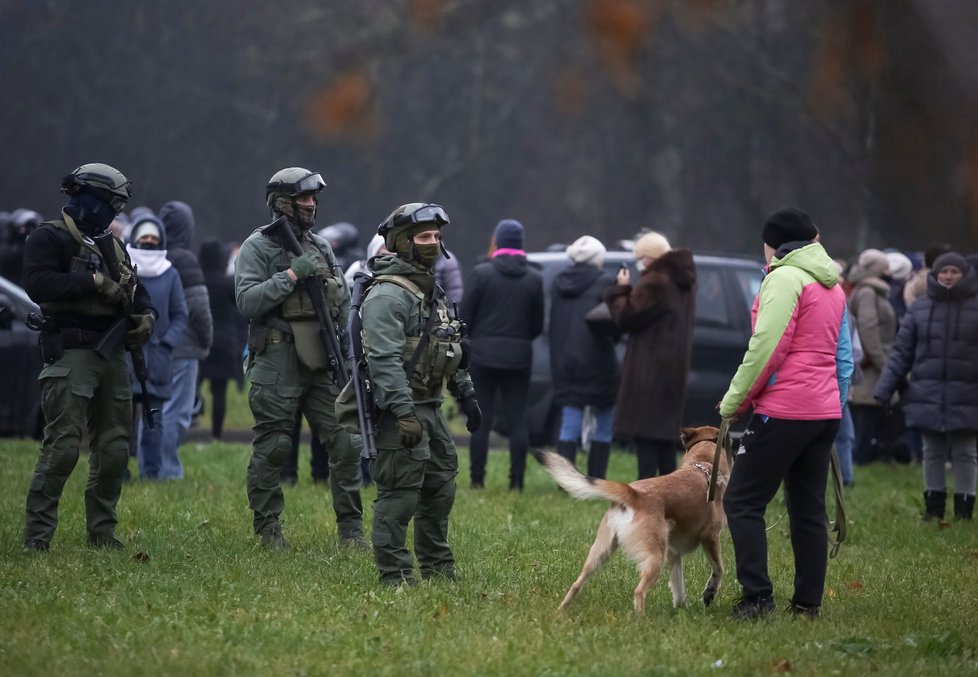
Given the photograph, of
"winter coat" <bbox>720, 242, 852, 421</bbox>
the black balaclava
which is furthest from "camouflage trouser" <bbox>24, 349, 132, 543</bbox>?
"winter coat" <bbox>720, 242, 852, 421</bbox>

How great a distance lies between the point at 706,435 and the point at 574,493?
4.30 feet

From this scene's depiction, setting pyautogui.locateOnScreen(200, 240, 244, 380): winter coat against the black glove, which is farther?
pyautogui.locateOnScreen(200, 240, 244, 380): winter coat

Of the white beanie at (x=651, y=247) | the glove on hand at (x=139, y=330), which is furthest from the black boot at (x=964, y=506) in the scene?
the glove on hand at (x=139, y=330)

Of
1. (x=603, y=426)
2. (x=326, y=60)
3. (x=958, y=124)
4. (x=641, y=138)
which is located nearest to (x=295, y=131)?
(x=326, y=60)

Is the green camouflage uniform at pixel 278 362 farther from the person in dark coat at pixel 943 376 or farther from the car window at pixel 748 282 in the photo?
the car window at pixel 748 282

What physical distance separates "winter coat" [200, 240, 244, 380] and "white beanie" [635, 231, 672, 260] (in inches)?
182

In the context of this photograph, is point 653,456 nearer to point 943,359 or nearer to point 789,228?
point 943,359

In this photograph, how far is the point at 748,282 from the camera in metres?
13.1

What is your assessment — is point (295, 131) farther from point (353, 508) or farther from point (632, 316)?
point (353, 508)

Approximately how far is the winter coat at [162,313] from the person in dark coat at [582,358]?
9.79 feet

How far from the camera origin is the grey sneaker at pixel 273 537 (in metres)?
7.76

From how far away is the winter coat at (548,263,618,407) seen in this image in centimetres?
1086

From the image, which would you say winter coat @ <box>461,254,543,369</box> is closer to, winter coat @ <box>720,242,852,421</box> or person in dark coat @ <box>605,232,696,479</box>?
person in dark coat @ <box>605,232,696,479</box>

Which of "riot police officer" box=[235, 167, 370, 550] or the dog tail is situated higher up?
"riot police officer" box=[235, 167, 370, 550]
